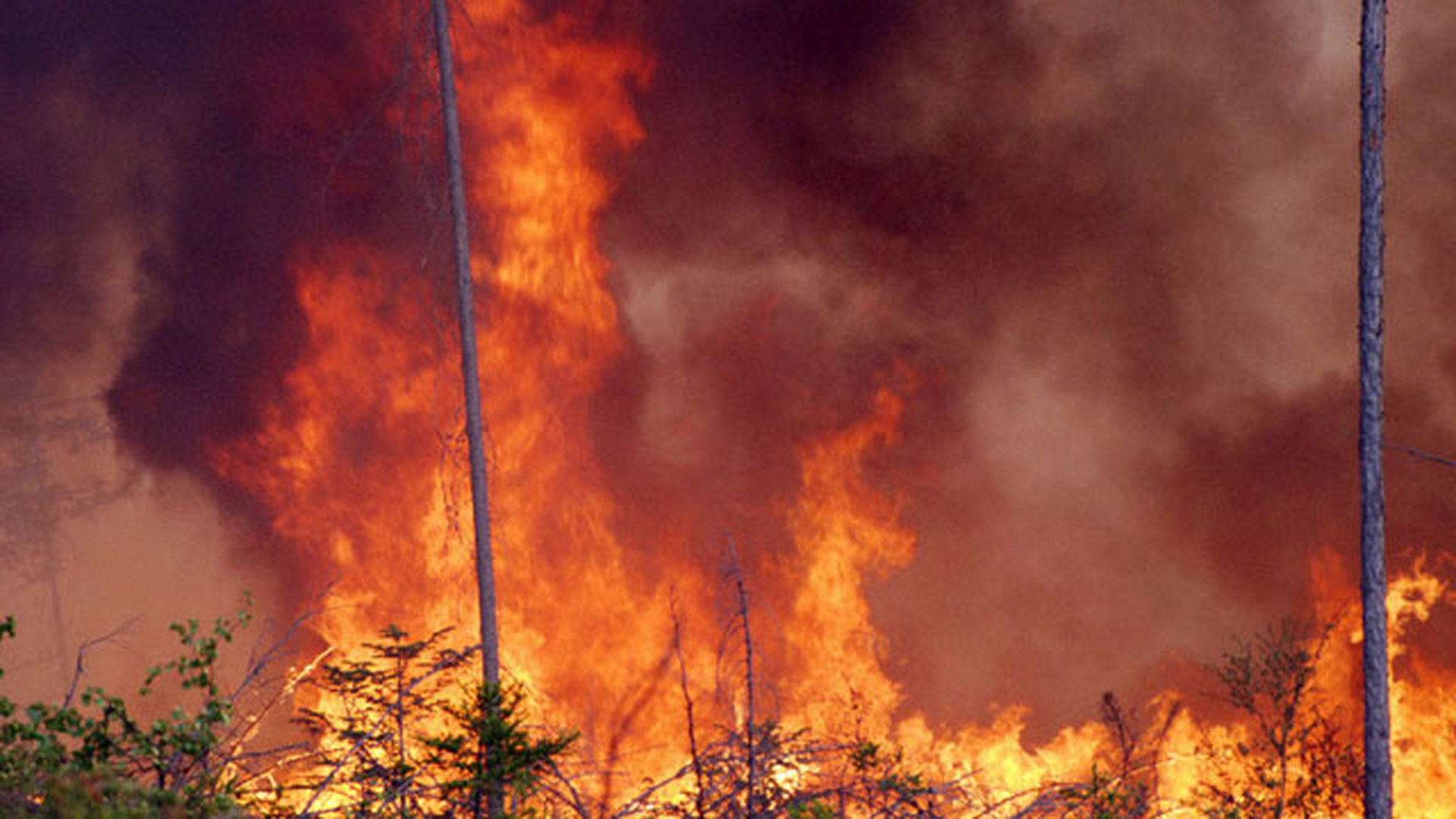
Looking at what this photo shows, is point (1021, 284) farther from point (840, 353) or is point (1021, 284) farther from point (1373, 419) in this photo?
point (1373, 419)

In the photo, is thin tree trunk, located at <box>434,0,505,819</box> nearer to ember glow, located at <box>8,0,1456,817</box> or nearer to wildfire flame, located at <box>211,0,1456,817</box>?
wildfire flame, located at <box>211,0,1456,817</box>

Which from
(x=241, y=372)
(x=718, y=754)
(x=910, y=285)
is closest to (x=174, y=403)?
(x=241, y=372)

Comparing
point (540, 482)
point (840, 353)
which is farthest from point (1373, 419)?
point (540, 482)

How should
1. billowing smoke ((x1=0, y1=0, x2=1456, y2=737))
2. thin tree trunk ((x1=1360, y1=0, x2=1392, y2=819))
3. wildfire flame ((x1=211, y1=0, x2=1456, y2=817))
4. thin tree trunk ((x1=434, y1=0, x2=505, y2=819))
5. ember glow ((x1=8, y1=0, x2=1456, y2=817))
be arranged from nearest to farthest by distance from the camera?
1. thin tree trunk ((x1=1360, y1=0, x2=1392, y2=819))
2. thin tree trunk ((x1=434, y1=0, x2=505, y2=819))
3. ember glow ((x1=8, y1=0, x2=1456, y2=817))
4. wildfire flame ((x1=211, y1=0, x2=1456, y2=817))
5. billowing smoke ((x1=0, y1=0, x2=1456, y2=737))

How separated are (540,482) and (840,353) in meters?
6.71

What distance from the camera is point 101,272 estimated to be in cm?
1612

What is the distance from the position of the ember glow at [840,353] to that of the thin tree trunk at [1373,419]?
10797 mm

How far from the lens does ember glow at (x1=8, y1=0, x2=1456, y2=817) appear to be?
58.1ft

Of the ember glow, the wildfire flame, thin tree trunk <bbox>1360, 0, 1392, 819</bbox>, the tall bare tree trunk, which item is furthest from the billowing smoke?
thin tree trunk <bbox>1360, 0, 1392, 819</bbox>

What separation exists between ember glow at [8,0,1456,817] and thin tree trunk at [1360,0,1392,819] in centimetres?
1080

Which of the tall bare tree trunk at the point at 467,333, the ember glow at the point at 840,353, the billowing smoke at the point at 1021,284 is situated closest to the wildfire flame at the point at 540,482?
the ember glow at the point at 840,353

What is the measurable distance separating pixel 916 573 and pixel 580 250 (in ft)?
30.8

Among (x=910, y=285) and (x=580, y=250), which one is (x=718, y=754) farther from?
(x=910, y=285)

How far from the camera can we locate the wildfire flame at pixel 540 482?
58.6 feet
